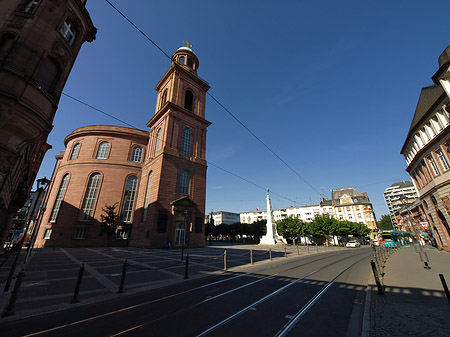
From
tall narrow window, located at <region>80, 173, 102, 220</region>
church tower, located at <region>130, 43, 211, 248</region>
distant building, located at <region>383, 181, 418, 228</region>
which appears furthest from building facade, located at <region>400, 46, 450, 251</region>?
distant building, located at <region>383, 181, 418, 228</region>

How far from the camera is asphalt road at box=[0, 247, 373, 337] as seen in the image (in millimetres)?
3770

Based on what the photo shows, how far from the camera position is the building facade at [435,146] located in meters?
16.6

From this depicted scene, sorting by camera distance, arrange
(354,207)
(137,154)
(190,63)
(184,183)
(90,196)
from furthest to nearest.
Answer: (354,207), (190,63), (137,154), (90,196), (184,183)

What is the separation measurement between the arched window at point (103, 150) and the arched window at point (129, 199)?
6.19 m

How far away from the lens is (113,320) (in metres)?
Answer: 4.25

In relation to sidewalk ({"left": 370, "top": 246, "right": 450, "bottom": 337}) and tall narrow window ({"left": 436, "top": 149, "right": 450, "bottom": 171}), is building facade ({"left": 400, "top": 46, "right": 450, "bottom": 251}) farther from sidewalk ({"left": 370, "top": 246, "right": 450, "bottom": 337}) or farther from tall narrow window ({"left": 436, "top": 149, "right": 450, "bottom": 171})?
sidewalk ({"left": 370, "top": 246, "right": 450, "bottom": 337})

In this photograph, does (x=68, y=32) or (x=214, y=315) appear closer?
(x=214, y=315)

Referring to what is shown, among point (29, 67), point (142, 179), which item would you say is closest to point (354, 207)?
point (142, 179)

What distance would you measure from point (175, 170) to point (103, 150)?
16.0m

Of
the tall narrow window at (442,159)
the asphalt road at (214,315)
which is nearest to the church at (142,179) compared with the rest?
the asphalt road at (214,315)

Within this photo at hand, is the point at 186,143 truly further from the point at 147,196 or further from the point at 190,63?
the point at 190,63

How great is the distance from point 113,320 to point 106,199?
30.2 m

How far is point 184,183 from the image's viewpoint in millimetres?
27844

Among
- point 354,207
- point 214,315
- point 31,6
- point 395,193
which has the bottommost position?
point 214,315
